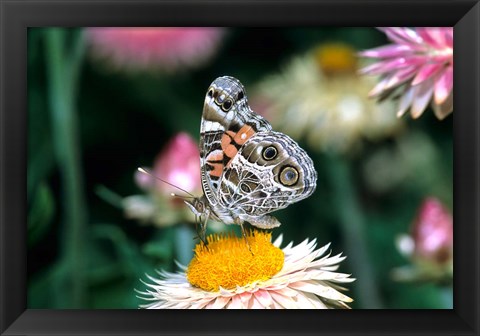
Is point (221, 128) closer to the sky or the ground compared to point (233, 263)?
closer to the sky

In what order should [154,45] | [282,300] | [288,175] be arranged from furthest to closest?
[154,45] → [288,175] → [282,300]

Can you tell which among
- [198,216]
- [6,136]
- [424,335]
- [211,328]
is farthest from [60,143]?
[424,335]

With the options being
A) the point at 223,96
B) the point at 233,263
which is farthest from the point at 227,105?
the point at 233,263

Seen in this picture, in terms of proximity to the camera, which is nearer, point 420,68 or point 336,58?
point 420,68

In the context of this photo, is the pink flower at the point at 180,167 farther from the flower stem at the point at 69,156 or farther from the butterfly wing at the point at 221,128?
the flower stem at the point at 69,156

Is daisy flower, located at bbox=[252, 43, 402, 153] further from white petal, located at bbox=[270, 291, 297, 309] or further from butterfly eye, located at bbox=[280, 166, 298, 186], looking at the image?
white petal, located at bbox=[270, 291, 297, 309]

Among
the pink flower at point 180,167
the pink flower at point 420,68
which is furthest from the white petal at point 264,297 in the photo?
the pink flower at point 420,68

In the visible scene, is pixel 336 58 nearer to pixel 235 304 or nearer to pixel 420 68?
pixel 420 68
